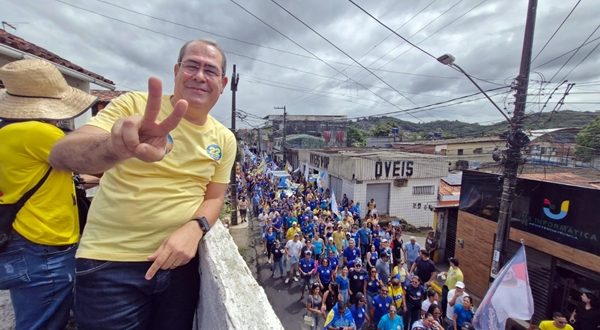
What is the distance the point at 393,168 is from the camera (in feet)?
67.1

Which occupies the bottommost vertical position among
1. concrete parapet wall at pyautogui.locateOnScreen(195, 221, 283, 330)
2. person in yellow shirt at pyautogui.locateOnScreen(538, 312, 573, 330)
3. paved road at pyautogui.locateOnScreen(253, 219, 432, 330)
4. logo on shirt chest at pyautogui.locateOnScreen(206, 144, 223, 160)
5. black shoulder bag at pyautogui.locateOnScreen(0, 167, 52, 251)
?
paved road at pyautogui.locateOnScreen(253, 219, 432, 330)

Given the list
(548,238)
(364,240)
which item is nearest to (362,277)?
(364,240)

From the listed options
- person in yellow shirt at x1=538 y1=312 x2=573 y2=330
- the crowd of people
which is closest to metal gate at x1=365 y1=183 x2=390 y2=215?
the crowd of people

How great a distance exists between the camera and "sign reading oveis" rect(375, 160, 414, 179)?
20188mm

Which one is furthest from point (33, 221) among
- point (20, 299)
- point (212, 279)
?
point (212, 279)

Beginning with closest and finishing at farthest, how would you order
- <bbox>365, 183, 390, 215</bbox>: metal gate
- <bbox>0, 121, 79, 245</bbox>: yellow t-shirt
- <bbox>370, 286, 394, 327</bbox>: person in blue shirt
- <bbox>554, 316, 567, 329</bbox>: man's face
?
<bbox>0, 121, 79, 245</bbox>: yellow t-shirt
<bbox>554, 316, 567, 329</bbox>: man's face
<bbox>370, 286, 394, 327</bbox>: person in blue shirt
<bbox>365, 183, 390, 215</bbox>: metal gate

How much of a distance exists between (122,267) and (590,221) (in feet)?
33.9

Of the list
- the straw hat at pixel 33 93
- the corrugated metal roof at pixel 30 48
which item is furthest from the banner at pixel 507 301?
the corrugated metal roof at pixel 30 48

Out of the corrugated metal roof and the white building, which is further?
the white building

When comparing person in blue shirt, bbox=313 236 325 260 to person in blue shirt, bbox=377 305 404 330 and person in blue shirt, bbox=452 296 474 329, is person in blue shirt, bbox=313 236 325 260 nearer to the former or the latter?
person in blue shirt, bbox=377 305 404 330

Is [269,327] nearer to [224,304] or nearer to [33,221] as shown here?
[224,304]

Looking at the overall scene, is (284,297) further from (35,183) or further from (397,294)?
(35,183)

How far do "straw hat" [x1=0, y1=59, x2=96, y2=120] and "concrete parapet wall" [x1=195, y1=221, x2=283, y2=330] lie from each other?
109 cm

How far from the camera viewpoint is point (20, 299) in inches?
66.4
